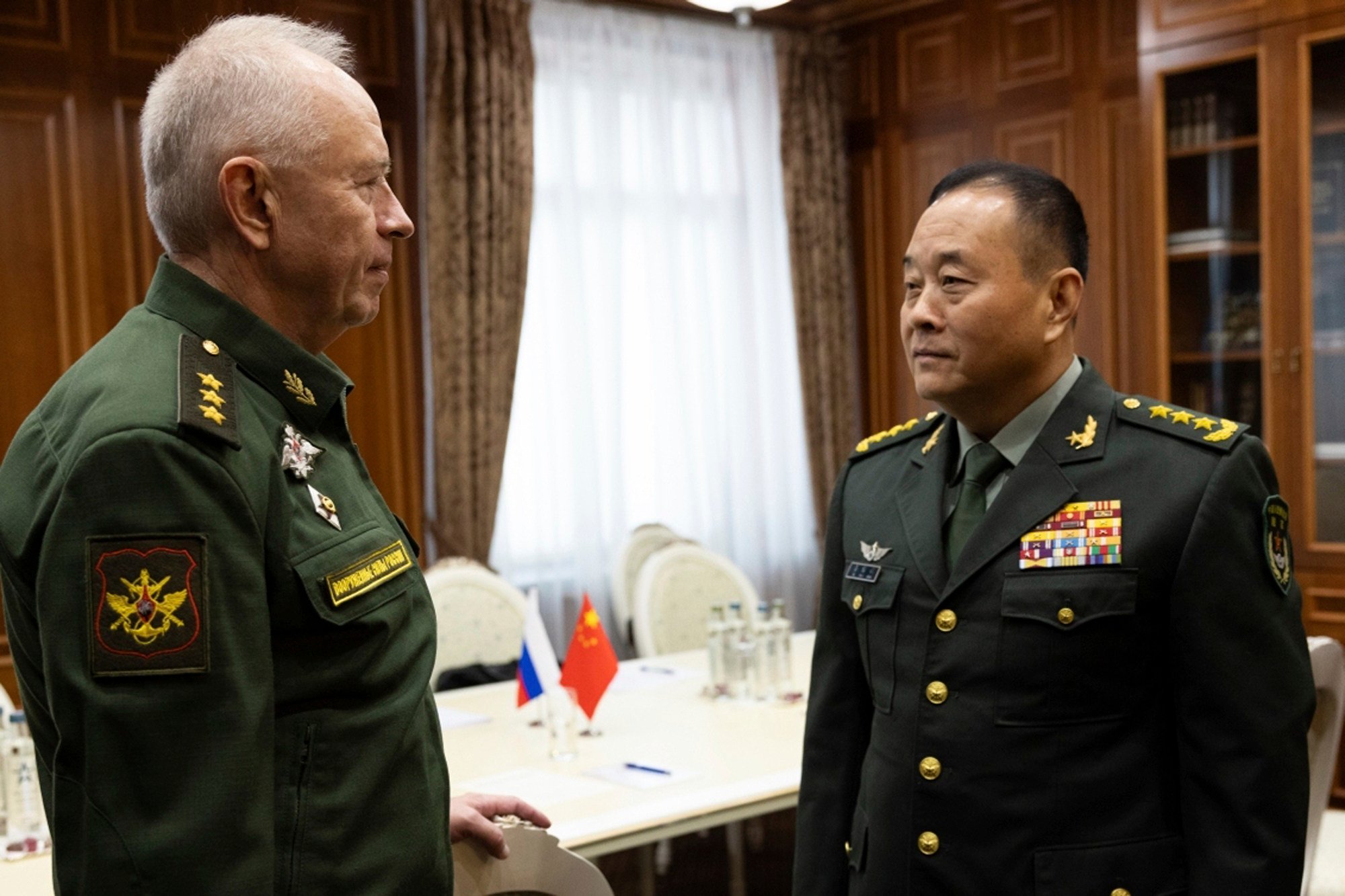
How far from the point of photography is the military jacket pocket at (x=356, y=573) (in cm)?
110

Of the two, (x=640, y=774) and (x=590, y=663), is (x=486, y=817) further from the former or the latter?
(x=590, y=663)

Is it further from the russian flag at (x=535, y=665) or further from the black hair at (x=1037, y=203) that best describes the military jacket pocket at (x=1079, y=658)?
the russian flag at (x=535, y=665)

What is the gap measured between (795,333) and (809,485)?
0.68m

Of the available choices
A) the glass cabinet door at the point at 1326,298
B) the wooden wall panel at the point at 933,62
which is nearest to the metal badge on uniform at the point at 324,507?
the glass cabinet door at the point at 1326,298

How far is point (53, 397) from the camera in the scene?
1.10 meters

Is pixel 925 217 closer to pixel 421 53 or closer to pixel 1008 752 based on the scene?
pixel 1008 752

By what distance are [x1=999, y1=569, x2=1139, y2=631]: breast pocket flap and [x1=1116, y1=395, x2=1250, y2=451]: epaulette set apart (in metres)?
0.17

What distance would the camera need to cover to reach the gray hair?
1167mm

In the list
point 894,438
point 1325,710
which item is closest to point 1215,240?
point 1325,710

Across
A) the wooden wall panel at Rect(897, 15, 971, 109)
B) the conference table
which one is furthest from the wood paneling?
the wooden wall panel at Rect(897, 15, 971, 109)

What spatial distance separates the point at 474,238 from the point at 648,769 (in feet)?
9.22

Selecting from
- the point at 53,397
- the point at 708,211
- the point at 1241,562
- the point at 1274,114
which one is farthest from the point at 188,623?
the point at 708,211

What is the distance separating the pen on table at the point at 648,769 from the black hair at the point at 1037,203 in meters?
1.27

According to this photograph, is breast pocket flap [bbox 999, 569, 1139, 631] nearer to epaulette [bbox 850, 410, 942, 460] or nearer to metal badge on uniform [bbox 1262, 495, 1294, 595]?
metal badge on uniform [bbox 1262, 495, 1294, 595]
